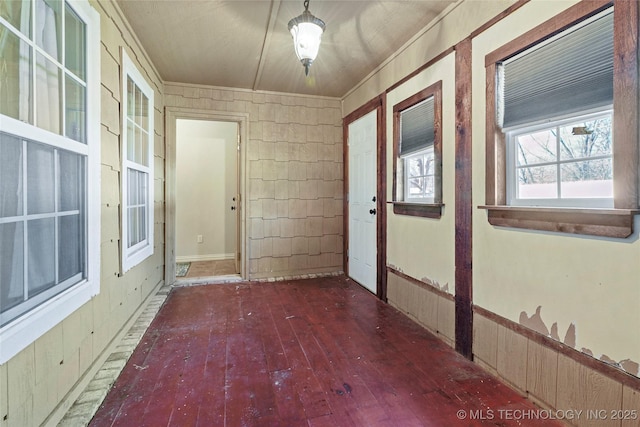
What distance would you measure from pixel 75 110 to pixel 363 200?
2.87m

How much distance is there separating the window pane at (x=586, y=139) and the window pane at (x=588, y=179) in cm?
5

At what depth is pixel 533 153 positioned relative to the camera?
5.96ft

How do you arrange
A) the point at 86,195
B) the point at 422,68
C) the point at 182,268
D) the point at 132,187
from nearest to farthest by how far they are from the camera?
the point at 86,195 < the point at 422,68 < the point at 132,187 < the point at 182,268

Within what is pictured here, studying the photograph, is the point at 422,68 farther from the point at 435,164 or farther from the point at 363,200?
the point at 363,200

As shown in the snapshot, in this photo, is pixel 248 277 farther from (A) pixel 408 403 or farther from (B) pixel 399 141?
(A) pixel 408 403

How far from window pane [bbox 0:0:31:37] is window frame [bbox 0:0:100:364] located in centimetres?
38

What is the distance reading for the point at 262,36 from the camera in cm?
275

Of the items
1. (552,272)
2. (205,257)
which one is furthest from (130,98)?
(205,257)

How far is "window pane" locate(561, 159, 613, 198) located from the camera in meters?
1.44

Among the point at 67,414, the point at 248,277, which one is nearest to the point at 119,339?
the point at 67,414

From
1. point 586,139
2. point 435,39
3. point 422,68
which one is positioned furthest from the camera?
point 422,68

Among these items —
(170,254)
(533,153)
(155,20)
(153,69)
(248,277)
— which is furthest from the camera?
(248,277)

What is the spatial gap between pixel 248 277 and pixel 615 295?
3.60 meters

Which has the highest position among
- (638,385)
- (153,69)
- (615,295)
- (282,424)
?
(153,69)
